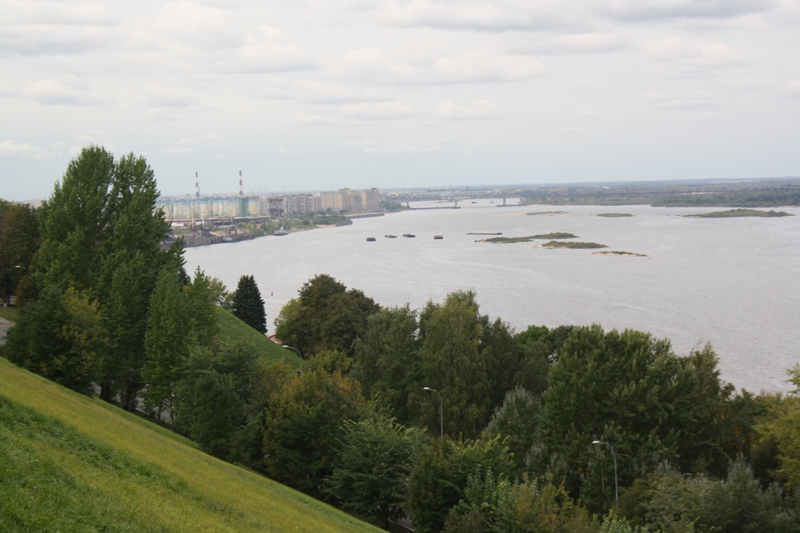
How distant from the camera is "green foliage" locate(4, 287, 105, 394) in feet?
67.7

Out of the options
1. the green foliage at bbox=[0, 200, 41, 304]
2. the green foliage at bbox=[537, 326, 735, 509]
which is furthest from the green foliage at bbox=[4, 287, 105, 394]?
the green foliage at bbox=[0, 200, 41, 304]

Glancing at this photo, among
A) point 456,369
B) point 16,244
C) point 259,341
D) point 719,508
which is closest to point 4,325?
point 16,244

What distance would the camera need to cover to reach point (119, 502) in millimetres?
8594

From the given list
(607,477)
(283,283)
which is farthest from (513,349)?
(283,283)

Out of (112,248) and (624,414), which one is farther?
(112,248)

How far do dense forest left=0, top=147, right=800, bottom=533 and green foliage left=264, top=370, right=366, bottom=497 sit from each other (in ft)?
0.18

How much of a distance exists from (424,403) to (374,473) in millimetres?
8910

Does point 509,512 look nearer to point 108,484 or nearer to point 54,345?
point 108,484

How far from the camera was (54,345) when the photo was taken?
20.9 m

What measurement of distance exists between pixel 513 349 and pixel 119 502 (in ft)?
74.5

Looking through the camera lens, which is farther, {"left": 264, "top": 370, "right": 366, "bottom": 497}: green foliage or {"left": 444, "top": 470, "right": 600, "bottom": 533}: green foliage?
{"left": 264, "top": 370, "right": 366, "bottom": 497}: green foliage

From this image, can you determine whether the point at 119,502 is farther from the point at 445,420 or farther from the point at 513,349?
the point at 513,349

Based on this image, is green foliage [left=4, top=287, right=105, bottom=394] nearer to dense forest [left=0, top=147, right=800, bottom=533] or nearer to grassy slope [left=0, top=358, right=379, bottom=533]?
dense forest [left=0, top=147, right=800, bottom=533]

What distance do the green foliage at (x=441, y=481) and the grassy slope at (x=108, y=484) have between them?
4.15 ft
